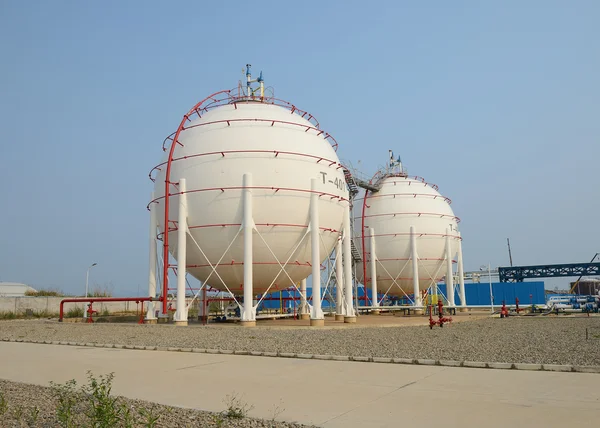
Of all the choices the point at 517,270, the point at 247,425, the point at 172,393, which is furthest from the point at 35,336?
the point at 517,270

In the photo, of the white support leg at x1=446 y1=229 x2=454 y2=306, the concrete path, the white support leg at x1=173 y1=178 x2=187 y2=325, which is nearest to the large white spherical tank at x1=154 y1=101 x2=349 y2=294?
the white support leg at x1=173 y1=178 x2=187 y2=325

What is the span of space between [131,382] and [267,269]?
14555 millimetres

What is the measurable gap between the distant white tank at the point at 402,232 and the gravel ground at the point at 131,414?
3202 cm

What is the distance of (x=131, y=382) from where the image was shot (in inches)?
317

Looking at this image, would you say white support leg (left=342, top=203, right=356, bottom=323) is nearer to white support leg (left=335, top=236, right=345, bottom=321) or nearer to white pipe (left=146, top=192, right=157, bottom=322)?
white support leg (left=335, top=236, right=345, bottom=321)

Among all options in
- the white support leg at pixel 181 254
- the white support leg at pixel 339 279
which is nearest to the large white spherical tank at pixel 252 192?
the white support leg at pixel 181 254

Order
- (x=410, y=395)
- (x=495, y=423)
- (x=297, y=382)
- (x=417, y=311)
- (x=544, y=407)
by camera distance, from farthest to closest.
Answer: (x=417, y=311) < (x=297, y=382) < (x=410, y=395) < (x=544, y=407) < (x=495, y=423)

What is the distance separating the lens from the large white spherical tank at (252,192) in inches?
857

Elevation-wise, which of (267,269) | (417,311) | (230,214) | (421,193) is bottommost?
(417,311)

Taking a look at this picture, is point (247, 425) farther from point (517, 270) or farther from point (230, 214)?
point (517, 270)

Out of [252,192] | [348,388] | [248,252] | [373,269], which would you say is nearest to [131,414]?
[348,388]

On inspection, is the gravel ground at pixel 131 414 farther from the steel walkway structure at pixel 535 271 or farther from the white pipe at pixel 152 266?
the steel walkway structure at pixel 535 271

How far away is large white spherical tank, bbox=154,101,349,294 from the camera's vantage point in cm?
2177

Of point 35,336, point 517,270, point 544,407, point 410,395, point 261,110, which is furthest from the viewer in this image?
point 517,270
